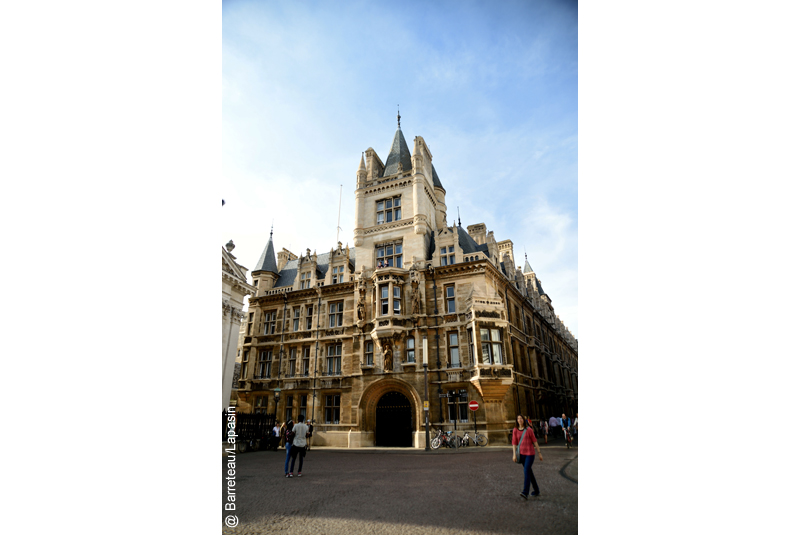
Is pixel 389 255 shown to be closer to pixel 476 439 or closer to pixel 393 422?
pixel 393 422

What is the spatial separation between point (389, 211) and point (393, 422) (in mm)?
10438

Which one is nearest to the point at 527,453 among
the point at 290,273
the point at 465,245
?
the point at 465,245

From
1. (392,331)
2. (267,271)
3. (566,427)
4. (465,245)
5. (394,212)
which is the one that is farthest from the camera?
(465,245)

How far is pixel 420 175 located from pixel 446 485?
49.9 ft

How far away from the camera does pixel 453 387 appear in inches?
642

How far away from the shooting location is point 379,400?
16.3m

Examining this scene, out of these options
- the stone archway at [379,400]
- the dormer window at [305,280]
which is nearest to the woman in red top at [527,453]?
the stone archway at [379,400]

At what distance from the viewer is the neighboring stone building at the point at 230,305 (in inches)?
251

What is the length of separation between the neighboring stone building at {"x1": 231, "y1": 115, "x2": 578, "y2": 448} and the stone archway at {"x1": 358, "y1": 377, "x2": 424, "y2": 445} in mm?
47

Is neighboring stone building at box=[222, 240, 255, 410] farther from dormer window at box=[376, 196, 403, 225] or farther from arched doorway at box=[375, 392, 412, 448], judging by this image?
dormer window at box=[376, 196, 403, 225]

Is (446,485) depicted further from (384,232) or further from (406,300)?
(384,232)

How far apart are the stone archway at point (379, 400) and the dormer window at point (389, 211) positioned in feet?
26.4
